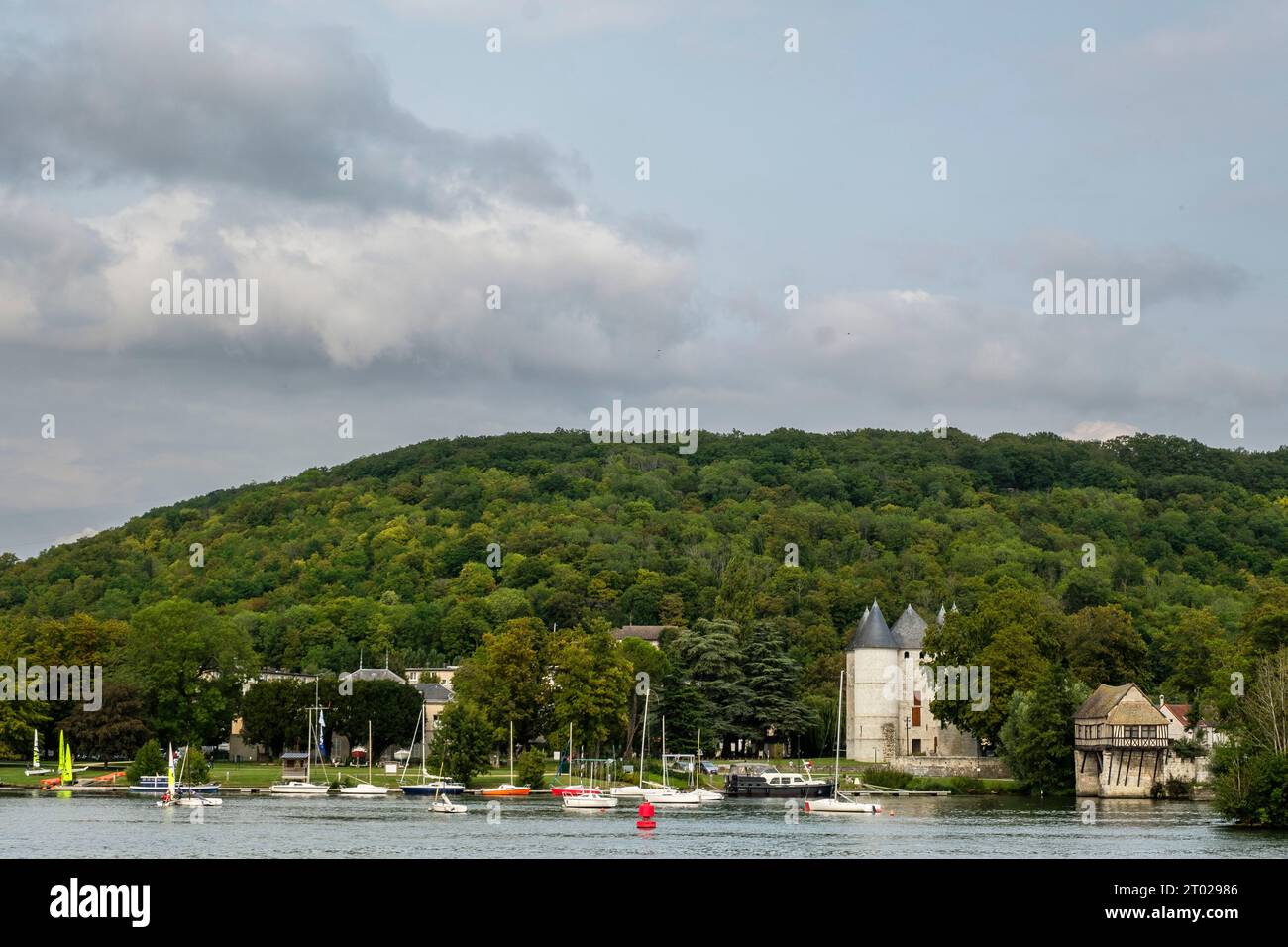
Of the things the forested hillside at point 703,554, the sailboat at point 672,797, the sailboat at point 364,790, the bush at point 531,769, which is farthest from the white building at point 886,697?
A: the sailboat at point 364,790

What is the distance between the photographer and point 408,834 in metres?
60.5

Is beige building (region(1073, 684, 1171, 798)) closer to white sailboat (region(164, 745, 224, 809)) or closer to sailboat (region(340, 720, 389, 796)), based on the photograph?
sailboat (region(340, 720, 389, 796))

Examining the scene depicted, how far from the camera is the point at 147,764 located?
3748 inches

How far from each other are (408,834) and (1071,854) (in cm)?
2429

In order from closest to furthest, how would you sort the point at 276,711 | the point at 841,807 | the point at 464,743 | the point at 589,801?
the point at 589,801 < the point at 841,807 < the point at 464,743 < the point at 276,711

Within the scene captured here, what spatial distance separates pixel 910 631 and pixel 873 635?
330 centimetres

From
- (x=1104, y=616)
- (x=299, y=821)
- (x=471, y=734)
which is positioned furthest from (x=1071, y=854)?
(x=1104, y=616)

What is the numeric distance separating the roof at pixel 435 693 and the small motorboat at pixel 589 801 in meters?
48.5

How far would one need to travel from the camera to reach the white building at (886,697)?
111562mm

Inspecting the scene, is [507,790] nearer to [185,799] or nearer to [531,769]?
[531,769]

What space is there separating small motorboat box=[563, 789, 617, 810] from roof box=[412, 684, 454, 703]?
48470 mm

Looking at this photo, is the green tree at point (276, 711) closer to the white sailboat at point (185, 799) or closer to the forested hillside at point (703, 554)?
the forested hillside at point (703, 554)

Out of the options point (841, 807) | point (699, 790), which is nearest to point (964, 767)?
point (699, 790)

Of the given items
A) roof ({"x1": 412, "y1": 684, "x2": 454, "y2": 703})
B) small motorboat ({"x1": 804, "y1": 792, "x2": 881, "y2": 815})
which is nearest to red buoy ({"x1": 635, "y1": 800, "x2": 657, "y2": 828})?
small motorboat ({"x1": 804, "y1": 792, "x2": 881, "y2": 815})
